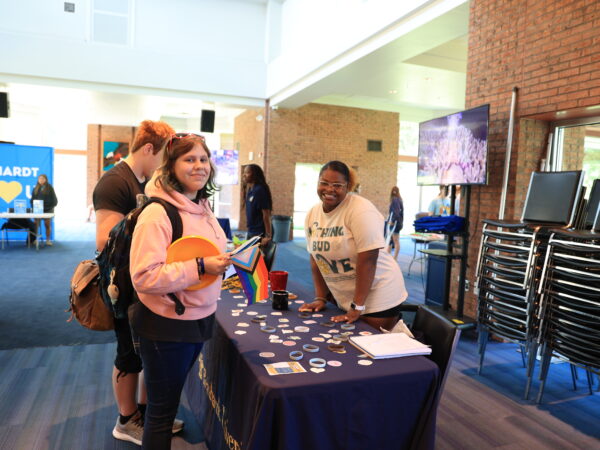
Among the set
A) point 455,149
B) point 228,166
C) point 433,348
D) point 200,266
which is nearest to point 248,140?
point 228,166

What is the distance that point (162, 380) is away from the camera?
1.56m

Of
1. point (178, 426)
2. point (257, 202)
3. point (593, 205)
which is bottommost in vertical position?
point (178, 426)

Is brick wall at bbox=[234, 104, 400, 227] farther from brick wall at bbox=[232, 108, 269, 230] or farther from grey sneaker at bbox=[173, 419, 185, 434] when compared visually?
grey sneaker at bbox=[173, 419, 185, 434]

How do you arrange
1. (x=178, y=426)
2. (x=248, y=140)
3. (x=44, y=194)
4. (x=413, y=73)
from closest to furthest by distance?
(x=178, y=426), (x=413, y=73), (x=44, y=194), (x=248, y=140)

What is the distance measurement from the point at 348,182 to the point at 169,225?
110 centimetres

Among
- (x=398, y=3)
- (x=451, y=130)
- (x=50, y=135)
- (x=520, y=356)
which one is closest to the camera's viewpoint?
(x=520, y=356)

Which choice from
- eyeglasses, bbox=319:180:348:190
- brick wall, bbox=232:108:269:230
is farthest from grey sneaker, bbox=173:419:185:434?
brick wall, bbox=232:108:269:230

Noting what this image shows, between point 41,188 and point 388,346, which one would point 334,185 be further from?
point 41,188

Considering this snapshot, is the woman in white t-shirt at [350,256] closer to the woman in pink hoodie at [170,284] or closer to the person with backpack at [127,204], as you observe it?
the woman in pink hoodie at [170,284]

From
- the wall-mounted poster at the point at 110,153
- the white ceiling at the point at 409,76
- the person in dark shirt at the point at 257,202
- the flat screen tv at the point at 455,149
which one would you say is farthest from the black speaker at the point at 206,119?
the flat screen tv at the point at 455,149

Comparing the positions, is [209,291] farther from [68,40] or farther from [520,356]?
[68,40]

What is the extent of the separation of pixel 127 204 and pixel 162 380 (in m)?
0.83

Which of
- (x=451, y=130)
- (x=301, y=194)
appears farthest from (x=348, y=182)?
(x=301, y=194)

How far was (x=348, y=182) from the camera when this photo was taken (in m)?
2.29
